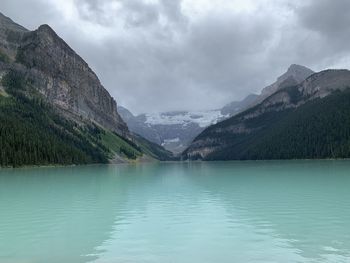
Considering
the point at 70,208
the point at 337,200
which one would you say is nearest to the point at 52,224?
the point at 70,208

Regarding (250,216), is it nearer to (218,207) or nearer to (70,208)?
(218,207)


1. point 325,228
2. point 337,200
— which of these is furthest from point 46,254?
point 337,200

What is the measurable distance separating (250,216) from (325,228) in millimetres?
8482

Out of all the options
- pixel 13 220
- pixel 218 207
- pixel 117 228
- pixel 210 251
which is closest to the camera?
pixel 210 251

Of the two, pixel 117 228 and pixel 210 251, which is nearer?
pixel 210 251

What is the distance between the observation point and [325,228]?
31234mm

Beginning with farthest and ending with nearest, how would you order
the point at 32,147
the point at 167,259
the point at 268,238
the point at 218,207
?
the point at 32,147 → the point at 218,207 → the point at 268,238 → the point at 167,259

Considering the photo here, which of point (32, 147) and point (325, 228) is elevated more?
point (32, 147)

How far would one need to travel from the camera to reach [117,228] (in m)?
33.6

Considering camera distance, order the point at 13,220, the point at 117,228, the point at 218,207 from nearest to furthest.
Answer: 1. the point at 117,228
2. the point at 13,220
3. the point at 218,207

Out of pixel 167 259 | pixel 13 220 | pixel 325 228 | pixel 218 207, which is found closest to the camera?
pixel 167 259

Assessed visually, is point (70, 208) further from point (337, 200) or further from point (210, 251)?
point (337, 200)

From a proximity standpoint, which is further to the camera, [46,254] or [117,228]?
[117,228]

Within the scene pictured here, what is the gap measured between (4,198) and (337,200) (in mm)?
40234
